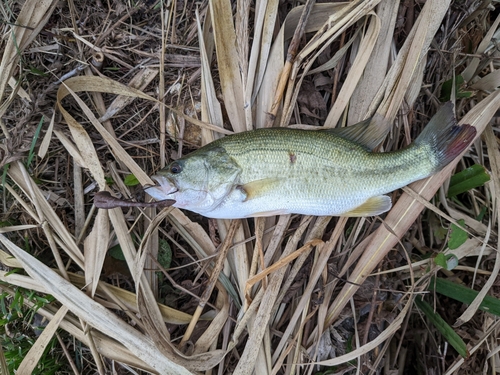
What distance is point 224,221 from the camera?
3.00 metres

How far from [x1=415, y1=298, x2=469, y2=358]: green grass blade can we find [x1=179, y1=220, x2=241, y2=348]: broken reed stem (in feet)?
5.73

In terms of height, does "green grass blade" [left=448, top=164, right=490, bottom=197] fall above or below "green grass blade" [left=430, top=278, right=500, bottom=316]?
above

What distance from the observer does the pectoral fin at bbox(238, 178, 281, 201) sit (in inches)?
104

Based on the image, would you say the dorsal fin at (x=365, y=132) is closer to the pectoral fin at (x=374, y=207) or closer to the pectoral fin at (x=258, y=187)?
the pectoral fin at (x=374, y=207)

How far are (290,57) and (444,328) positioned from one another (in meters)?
2.51

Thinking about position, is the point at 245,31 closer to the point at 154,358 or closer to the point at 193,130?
the point at 193,130

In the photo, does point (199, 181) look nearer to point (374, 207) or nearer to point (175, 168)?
point (175, 168)

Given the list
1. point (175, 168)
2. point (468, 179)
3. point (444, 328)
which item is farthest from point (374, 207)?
point (175, 168)

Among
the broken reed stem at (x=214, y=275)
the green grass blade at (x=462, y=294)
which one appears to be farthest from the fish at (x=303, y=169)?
the green grass blade at (x=462, y=294)

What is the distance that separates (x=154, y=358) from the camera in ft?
9.34

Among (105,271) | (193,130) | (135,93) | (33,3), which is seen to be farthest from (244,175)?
(33,3)

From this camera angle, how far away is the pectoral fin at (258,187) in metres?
2.63

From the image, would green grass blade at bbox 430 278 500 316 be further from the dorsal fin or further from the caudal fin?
the dorsal fin

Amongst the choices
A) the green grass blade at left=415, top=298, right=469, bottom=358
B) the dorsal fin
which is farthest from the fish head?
the green grass blade at left=415, top=298, right=469, bottom=358
